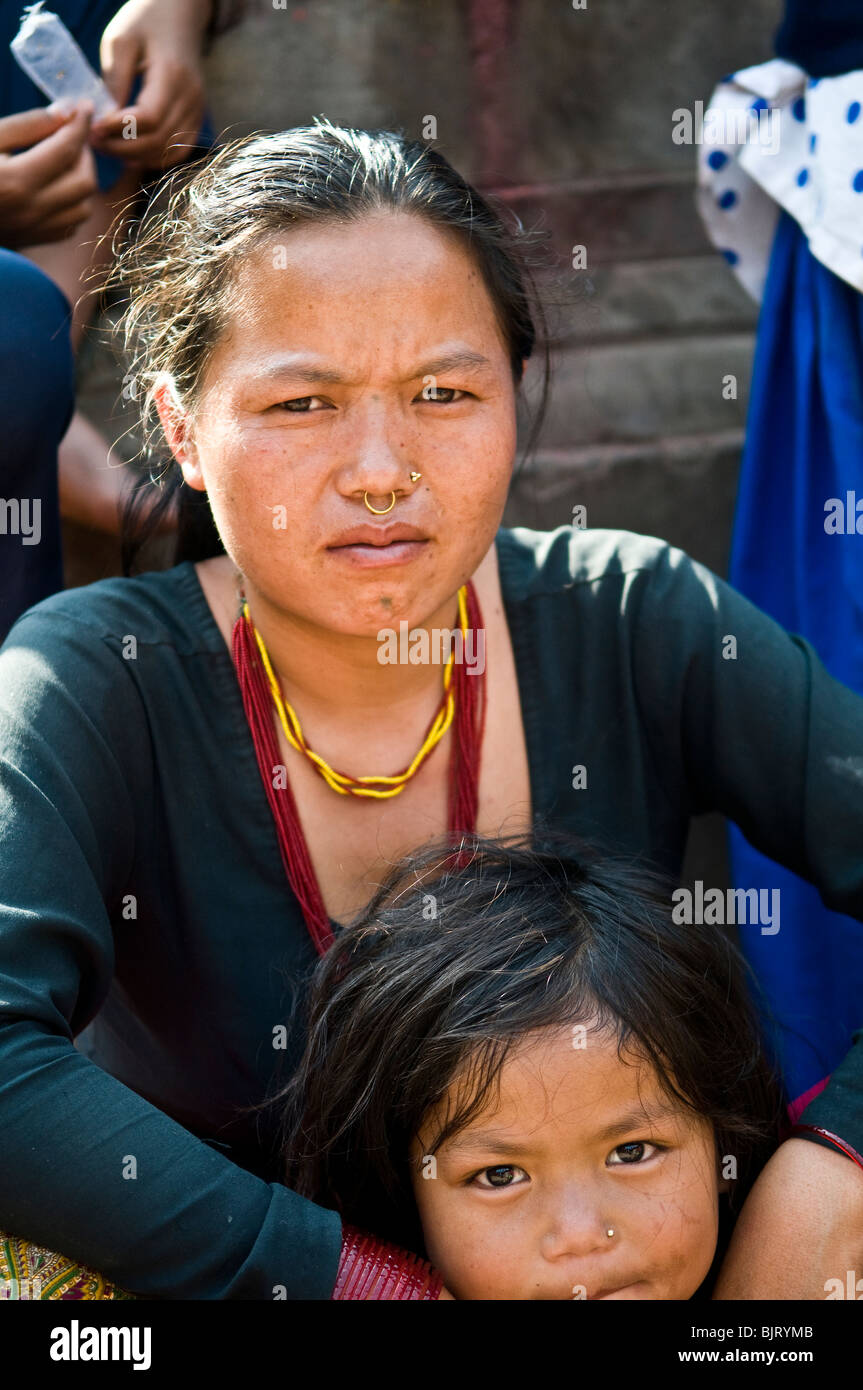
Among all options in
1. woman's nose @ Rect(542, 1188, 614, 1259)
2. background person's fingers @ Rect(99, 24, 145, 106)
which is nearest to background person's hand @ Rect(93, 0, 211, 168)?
background person's fingers @ Rect(99, 24, 145, 106)

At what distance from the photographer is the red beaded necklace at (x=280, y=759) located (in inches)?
71.6

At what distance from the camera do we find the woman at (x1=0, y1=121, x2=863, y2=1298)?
5.16 feet

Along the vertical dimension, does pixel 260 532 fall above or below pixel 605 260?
below

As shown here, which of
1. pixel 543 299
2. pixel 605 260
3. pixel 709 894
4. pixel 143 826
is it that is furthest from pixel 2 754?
pixel 605 260

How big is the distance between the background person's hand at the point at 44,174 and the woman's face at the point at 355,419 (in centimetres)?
84

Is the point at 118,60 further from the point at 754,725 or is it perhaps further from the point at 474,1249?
the point at 474,1249

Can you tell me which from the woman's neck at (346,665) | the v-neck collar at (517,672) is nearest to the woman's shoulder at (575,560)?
the v-neck collar at (517,672)

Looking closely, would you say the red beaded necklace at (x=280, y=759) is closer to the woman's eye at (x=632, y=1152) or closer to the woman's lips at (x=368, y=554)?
the woman's lips at (x=368, y=554)

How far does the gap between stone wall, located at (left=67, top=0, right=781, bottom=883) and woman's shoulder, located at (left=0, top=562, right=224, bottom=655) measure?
1.28m

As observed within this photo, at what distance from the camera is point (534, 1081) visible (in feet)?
4.60

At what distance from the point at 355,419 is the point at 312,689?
401 mm

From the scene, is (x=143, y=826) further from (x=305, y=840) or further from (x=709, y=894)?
(x=709, y=894)

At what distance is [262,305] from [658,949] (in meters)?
0.84
